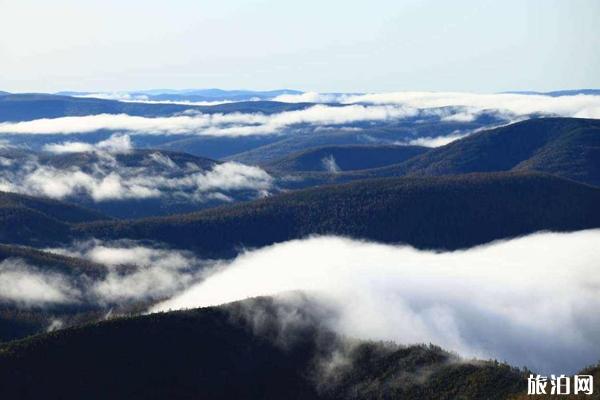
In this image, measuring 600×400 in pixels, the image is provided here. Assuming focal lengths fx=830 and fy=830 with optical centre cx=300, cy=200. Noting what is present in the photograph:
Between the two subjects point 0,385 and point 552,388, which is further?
point 0,385

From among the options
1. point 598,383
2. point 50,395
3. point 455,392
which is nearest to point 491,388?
point 455,392

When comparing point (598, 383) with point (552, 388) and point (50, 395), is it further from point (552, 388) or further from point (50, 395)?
point (50, 395)

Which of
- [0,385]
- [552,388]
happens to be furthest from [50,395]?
[552,388]

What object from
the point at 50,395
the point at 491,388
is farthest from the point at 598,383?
the point at 50,395

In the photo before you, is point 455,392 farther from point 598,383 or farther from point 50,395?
point 50,395

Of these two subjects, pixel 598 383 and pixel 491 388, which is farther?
pixel 491 388
